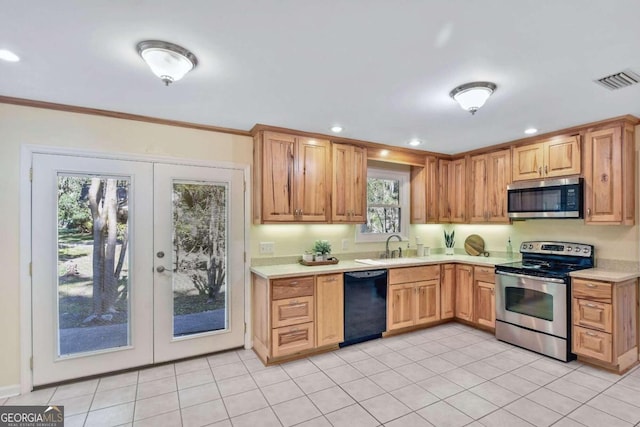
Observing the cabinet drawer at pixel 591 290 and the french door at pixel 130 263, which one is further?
the cabinet drawer at pixel 591 290

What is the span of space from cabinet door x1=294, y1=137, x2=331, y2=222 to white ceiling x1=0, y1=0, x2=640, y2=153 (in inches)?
20.6

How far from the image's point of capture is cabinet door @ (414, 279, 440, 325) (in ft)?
13.3

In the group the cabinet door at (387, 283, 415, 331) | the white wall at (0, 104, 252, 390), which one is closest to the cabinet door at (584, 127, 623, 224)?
the cabinet door at (387, 283, 415, 331)

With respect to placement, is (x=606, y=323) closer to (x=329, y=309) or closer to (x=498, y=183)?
(x=498, y=183)

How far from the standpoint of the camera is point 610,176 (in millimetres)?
3174

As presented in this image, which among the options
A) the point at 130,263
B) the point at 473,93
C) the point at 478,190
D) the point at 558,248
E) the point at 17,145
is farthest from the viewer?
the point at 478,190

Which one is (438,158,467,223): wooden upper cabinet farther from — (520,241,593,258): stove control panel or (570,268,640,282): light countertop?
(570,268,640,282): light countertop

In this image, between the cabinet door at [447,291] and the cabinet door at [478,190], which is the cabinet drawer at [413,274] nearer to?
the cabinet door at [447,291]

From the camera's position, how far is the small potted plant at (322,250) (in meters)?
3.80

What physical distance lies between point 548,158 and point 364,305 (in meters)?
2.63

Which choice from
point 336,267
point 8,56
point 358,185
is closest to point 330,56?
point 8,56

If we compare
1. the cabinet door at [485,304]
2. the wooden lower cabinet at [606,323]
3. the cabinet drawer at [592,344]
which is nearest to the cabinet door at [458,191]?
the cabinet door at [485,304]

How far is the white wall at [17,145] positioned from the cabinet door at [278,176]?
1063 mm

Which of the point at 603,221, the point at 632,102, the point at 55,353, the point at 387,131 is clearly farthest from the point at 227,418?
the point at 632,102
